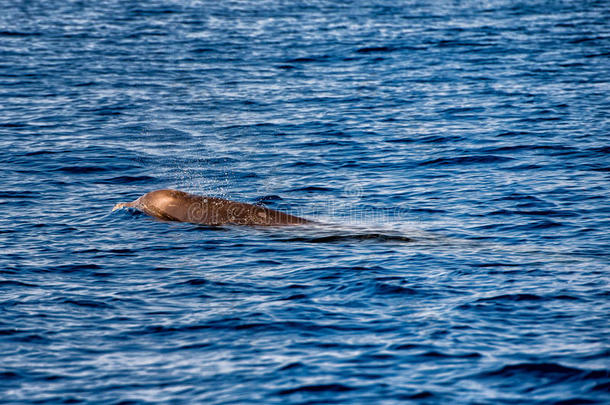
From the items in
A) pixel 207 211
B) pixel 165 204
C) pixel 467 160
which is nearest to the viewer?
pixel 207 211

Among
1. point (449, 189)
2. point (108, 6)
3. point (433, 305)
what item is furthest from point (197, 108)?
point (108, 6)

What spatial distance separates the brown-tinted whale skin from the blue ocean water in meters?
0.40

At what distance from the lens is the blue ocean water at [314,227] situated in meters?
10.8

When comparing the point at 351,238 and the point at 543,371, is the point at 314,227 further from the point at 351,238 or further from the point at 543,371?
the point at 543,371

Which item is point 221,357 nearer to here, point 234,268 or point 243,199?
point 234,268

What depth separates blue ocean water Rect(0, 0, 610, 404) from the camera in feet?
35.5

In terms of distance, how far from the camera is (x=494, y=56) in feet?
115

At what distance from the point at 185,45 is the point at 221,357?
29.5 m

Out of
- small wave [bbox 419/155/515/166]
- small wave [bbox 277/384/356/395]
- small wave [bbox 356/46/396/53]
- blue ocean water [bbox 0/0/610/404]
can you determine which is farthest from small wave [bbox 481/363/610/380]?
small wave [bbox 356/46/396/53]

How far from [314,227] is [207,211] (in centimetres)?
210

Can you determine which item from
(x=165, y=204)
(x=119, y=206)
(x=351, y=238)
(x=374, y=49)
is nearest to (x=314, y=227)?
(x=351, y=238)

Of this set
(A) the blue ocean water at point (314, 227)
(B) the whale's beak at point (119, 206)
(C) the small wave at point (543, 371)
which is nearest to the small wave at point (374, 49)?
(A) the blue ocean water at point (314, 227)

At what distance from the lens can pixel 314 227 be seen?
16.8m

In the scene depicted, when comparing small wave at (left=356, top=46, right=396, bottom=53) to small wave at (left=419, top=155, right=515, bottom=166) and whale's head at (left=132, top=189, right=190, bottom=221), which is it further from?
whale's head at (left=132, top=189, right=190, bottom=221)
